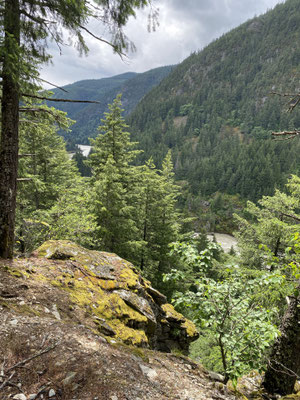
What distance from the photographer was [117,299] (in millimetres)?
5957

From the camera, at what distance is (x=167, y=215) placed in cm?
1800

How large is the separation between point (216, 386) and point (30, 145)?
1766 cm

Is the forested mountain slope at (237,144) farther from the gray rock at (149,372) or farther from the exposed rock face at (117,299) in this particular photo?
the gray rock at (149,372)

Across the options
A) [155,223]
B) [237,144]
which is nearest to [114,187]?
[155,223]

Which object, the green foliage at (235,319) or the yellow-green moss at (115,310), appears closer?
the green foliage at (235,319)

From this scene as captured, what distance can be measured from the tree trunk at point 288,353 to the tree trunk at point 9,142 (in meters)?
6.53

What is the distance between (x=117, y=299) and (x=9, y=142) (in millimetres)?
4649

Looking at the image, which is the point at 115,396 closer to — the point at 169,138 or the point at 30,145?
the point at 30,145

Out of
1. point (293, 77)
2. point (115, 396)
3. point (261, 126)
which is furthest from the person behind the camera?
point (293, 77)

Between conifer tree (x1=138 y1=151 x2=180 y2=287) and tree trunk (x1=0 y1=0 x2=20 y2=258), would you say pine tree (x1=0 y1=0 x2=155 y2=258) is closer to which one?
tree trunk (x1=0 y1=0 x2=20 y2=258)

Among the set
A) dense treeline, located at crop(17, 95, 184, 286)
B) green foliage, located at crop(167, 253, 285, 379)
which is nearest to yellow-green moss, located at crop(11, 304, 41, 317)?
green foliage, located at crop(167, 253, 285, 379)

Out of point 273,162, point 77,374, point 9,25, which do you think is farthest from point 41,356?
point 273,162

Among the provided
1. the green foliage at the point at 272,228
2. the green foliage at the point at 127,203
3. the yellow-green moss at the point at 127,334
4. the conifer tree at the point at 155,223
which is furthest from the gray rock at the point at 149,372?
the conifer tree at the point at 155,223

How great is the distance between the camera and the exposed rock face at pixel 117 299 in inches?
206
